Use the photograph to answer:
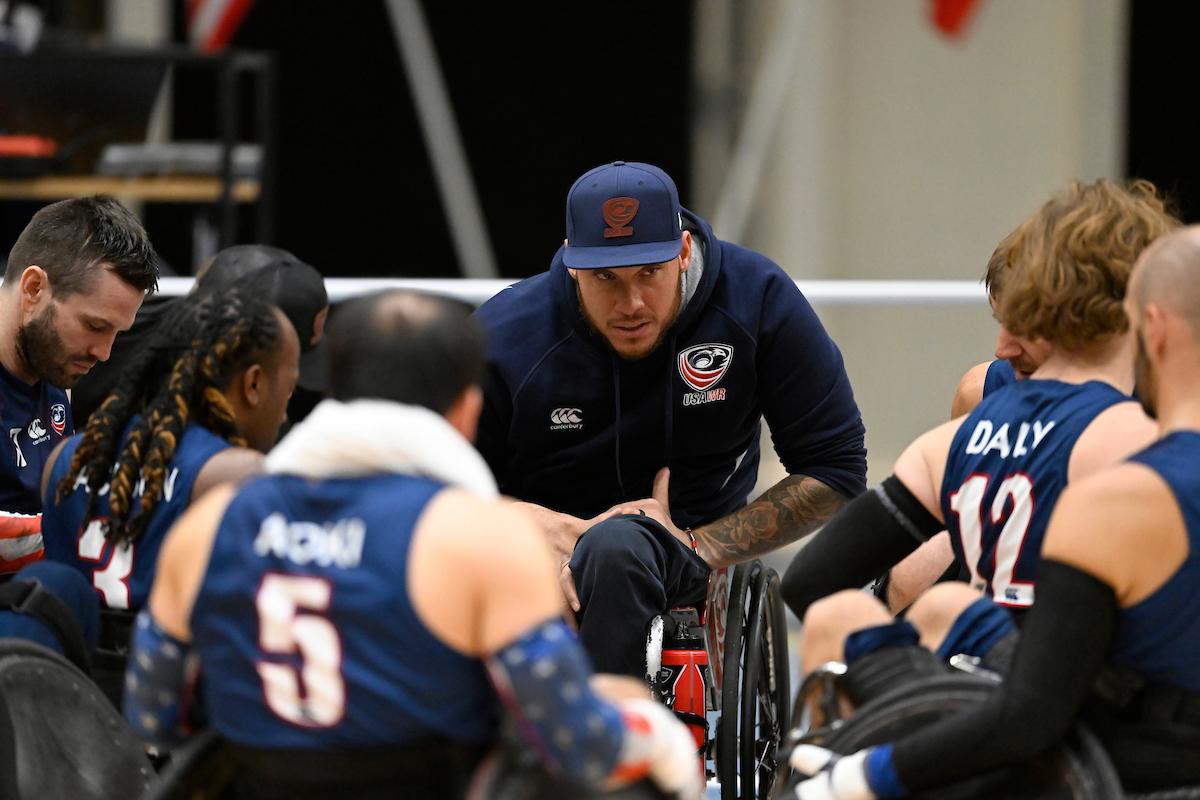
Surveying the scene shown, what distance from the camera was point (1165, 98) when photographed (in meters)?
8.12

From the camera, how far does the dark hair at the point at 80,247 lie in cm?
319

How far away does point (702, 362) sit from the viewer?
356 cm

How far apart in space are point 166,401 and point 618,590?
90 cm

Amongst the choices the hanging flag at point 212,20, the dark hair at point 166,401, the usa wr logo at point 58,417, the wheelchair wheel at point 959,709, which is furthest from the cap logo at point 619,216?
the hanging flag at point 212,20

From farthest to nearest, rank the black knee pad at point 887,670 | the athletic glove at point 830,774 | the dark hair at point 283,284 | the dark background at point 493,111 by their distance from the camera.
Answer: the dark background at point 493,111 → the dark hair at point 283,284 → the black knee pad at point 887,670 → the athletic glove at point 830,774

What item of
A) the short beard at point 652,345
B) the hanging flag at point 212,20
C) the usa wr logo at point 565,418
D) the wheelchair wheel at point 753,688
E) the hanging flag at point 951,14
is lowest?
the wheelchair wheel at point 753,688

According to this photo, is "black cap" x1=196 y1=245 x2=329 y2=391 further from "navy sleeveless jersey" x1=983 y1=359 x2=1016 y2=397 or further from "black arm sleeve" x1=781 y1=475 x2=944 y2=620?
"navy sleeveless jersey" x1=983 y1=359 x2=1016 y2=397

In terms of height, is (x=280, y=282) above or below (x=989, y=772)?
above

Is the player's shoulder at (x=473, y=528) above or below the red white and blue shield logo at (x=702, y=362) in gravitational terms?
above

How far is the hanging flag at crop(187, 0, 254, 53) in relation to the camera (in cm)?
745

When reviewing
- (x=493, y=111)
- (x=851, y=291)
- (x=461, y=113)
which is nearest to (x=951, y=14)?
(x=493, y=111)

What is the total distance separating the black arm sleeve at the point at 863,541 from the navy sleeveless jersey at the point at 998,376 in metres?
0.71

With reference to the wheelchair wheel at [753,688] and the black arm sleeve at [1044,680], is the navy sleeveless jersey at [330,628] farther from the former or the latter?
the wheelchair wheel at [753,688]

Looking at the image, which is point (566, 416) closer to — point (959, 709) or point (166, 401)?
point (166, 401)
